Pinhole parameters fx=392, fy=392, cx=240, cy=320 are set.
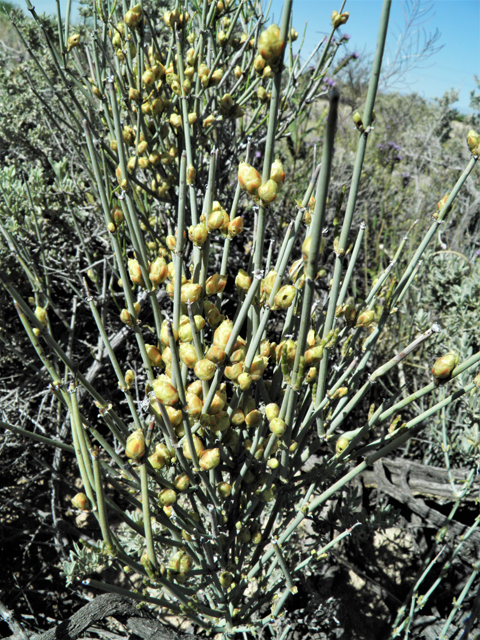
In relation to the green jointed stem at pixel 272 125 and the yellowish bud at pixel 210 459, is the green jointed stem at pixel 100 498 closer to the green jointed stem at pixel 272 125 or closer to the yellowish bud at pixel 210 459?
the yellowish bud at pixel 210 459

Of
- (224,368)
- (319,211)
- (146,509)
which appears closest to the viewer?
(319,211)

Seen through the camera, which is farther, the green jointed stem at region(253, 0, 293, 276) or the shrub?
the shrub

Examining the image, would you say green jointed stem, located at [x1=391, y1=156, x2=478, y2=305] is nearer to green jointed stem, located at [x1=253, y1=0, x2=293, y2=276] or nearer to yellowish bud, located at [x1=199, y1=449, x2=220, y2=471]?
green jointed stem, located at [x1=253, y1=0, x2=293, y2=276]

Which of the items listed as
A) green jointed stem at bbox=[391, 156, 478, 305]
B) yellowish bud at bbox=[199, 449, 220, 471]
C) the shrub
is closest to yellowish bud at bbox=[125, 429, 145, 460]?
the shrub

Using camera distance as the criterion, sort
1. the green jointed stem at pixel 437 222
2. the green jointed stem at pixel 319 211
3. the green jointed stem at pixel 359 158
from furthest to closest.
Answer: the green jointed stem at pixel 437 222
the green jointed stem at pixel 359 158
the green jointed stem at pixel 319 211

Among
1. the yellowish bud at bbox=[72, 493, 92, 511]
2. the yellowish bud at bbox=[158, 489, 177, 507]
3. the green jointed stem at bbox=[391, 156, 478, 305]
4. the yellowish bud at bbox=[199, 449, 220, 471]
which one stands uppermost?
the green jointed stem at bbox=[391, 156, 478, 305]

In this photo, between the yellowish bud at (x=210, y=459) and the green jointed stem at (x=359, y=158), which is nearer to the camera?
the green jointed stem at (x=359, y=158)

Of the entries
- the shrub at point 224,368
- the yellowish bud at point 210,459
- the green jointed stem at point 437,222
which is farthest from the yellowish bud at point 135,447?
the green jointed stem at point 437,222

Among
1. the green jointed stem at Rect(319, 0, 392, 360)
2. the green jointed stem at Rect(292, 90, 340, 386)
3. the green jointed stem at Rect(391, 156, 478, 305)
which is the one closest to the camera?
the green jointed stem at Rect(292, 90, 340, 386)

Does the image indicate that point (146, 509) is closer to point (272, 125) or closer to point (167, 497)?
point (167, 497)

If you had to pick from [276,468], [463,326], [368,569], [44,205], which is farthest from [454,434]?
[44,205]

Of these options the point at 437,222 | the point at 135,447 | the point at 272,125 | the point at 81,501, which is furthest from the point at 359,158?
the point at 81,501

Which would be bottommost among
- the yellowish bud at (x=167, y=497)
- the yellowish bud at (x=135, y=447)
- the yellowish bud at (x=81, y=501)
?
the yellowish bud at (x=167, y=497)

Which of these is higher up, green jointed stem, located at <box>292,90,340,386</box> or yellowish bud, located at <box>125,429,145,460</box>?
green jointed stem, located at <box>292,90,340,386</box>
